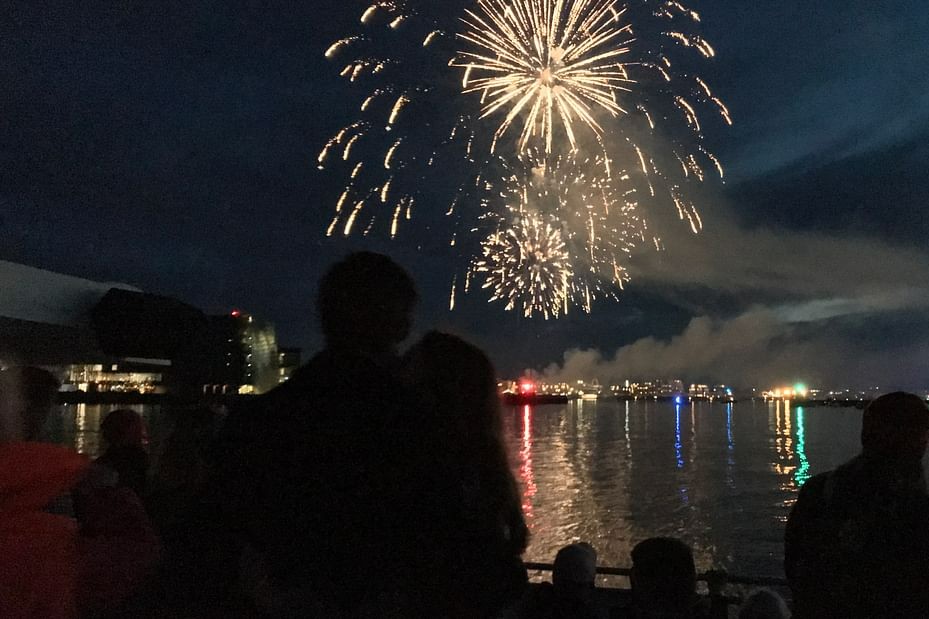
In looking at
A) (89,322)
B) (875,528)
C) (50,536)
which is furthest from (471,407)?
(89,322)

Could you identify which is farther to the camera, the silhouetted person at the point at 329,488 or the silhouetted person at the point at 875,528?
the silhouetted person at the point at 875,528

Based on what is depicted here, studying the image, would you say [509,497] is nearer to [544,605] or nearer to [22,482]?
[22,482]

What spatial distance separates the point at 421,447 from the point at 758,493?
41589mm

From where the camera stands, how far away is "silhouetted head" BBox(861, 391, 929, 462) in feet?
9.29

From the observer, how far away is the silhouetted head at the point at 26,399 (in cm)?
198

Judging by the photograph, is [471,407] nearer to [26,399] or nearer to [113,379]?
[26,399]

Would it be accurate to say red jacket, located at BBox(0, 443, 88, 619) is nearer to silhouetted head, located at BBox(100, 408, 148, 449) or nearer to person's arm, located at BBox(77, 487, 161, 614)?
person's arm, located at BBox(77, 487, 161, 614)

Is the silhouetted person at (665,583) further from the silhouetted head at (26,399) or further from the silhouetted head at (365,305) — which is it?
the silhouetted head at (26,399)

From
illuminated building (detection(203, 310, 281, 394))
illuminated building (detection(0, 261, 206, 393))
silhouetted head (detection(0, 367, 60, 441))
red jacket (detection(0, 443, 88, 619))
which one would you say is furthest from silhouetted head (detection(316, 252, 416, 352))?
illuminated building (detection(203, 310, 281, 394))

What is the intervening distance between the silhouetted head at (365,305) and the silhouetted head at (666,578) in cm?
211

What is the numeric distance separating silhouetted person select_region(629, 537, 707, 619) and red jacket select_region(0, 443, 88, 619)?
253 centimetres

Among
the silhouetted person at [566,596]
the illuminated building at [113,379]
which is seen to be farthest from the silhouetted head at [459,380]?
the illuminated building at [113,379]

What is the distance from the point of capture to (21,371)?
230cm

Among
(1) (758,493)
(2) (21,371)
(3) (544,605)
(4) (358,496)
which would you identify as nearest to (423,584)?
(4) (358,496)
